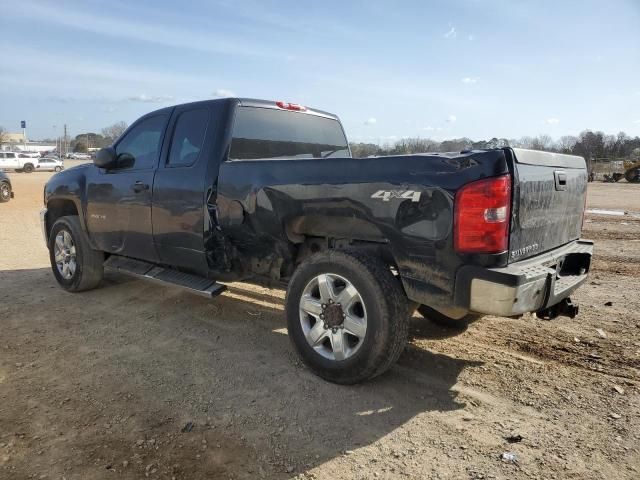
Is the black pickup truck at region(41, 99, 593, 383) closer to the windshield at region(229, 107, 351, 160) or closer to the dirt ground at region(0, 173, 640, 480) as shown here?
the windshield at region(229, 107, 351, 160)

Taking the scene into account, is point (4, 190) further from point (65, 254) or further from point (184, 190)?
point (184, 190)

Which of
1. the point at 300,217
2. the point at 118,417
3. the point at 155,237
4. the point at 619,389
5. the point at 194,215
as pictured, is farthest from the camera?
the point at 155,237

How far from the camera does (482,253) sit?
Answer: 9.13 ft

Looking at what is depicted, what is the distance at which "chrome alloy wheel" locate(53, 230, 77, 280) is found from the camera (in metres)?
5.76

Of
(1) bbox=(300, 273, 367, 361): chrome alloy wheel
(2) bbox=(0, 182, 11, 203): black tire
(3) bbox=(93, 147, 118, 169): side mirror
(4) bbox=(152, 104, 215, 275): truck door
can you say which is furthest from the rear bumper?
(2) bbox=(0, 182, 11, 203): black tire

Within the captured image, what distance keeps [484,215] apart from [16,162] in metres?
47.5

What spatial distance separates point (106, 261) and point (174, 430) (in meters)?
3.29

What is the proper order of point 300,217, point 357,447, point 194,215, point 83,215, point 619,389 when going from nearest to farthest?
point 357,447, point 619,389, point 300,217, point 194,215, point 83,215

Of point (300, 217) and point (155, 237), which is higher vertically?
point (300, 217)

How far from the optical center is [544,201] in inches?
125

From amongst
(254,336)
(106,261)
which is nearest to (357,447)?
(254,336)

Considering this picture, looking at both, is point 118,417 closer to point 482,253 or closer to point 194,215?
point 194,215

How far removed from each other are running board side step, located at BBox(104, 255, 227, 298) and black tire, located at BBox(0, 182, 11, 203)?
595 inches

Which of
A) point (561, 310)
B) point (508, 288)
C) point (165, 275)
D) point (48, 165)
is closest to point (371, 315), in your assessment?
point (508, 288)
